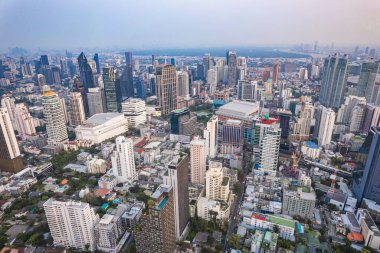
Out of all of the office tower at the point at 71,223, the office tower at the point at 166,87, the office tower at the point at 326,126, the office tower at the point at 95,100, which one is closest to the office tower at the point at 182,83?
the office tower at the point at 166,87

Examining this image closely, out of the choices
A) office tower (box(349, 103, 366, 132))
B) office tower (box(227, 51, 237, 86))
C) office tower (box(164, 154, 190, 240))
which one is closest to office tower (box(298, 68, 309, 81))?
office tower (box(227, 51, 237, 86))

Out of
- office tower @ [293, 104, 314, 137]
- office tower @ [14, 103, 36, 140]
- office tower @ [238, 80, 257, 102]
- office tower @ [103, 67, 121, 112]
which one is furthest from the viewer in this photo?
office tower @ [238, 80, 257, 102]

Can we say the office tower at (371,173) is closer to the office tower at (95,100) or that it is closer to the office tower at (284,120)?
the office tower at (284,120)

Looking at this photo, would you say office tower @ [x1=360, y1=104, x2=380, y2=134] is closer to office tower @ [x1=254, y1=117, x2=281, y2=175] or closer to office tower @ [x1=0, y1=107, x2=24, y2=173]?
office tower @ [x1=254, y1=117, x2=281, y2=175]

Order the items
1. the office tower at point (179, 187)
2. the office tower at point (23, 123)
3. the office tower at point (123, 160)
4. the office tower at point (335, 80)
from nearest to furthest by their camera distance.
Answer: the office tower at point (179, 187) < the office tower at point (123, 160) < the office tower at point (23, 123) < the office tower at point (335, 80)

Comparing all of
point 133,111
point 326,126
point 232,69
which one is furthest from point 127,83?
point 326,126
